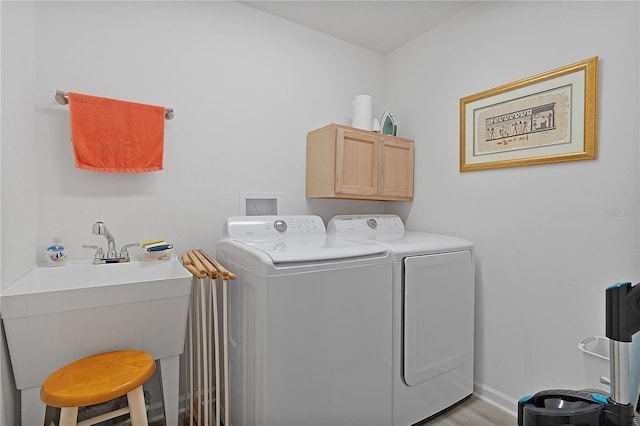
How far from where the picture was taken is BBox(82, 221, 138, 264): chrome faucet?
1657 millimetres

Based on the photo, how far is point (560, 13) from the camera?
1.77m

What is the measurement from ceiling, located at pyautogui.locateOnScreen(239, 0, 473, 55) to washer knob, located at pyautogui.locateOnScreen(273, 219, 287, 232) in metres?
1.45

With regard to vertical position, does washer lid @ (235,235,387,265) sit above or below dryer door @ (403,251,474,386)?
above

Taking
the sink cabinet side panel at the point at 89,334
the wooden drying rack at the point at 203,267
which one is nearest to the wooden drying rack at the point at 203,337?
the wooden drying rack at the point at 203,267

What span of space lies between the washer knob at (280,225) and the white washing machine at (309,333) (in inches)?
14.9

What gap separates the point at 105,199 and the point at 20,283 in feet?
1.84

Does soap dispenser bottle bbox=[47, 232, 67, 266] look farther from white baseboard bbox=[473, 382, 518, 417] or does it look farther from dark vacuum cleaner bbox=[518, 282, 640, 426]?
white baseboard bbox=[473, 382, 518, 417]

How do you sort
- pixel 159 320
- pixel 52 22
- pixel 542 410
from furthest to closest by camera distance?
pixel 52 22 → pixel 159 320 → pixel 542 410

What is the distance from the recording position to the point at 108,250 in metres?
1.73

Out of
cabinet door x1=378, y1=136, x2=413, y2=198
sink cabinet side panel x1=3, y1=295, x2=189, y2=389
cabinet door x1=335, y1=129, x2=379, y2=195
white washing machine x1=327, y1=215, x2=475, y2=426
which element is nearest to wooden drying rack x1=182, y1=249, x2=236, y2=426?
sink cabinet side panel x1=3, y1=295, x2=189, y2=389

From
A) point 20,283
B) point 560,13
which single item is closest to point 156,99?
point 20,283

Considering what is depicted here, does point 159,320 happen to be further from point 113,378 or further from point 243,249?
point 243,249

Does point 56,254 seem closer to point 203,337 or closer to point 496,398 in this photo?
point 203,337

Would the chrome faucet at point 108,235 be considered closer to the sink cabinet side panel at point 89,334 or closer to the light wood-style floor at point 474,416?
the sink cabinet side panel at point 89,334
